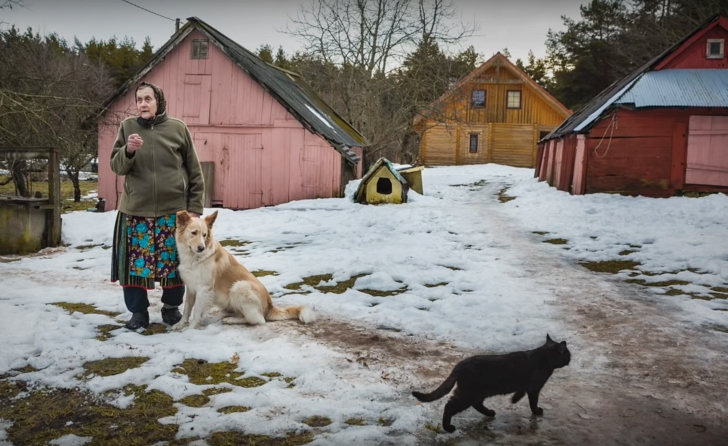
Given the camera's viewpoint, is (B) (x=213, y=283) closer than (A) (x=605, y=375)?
No

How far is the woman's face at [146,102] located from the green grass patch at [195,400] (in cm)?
258

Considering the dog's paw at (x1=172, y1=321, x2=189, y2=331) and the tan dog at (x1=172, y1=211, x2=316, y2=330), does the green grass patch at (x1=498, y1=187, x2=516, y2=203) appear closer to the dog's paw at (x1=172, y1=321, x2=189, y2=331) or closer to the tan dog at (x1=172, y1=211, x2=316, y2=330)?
the tan dog at (x1=172, y1=211, x2=316, y2=330)

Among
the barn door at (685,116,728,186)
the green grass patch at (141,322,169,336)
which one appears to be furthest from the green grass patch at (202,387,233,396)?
the barn door at (685,116,728,186)

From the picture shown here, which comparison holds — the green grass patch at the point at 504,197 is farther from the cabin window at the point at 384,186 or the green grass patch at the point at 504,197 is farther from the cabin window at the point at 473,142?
the cabin window at the point at 473,142

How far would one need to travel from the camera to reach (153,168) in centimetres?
486

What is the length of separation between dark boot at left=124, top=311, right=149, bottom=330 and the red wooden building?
14270mm

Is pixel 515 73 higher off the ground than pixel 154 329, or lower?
higher

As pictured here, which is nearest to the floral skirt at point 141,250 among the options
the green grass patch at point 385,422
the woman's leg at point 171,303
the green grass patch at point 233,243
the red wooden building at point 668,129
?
the woman's leg at point 171,303

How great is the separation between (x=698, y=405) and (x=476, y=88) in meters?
32.7

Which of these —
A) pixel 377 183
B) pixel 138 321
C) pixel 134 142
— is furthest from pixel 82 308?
pixel 377 183

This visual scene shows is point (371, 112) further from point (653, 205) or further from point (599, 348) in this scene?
point (599, 348)

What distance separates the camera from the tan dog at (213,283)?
4859mm

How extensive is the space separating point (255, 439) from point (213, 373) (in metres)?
1.15

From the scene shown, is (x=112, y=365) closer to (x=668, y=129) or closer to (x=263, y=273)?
(x=263, y=273)
